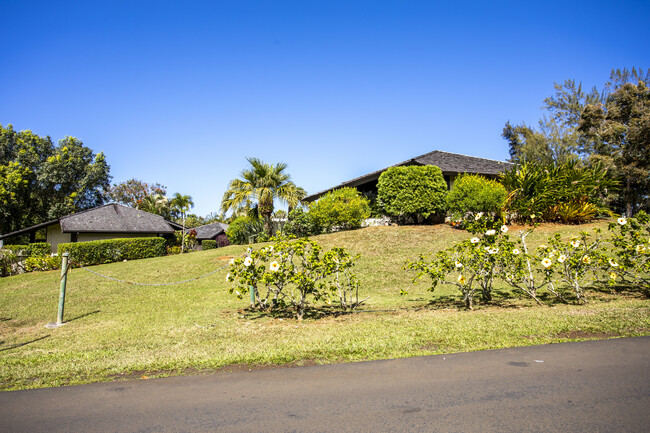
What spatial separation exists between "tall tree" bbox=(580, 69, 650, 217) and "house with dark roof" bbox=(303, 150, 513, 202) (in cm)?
667

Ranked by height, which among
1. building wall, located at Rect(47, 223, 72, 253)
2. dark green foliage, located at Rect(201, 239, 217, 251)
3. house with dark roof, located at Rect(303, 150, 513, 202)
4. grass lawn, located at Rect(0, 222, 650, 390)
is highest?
house with dark roof, located at Rect(303, 150, 513, 202)

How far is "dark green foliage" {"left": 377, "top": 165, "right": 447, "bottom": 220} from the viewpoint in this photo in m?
20.7

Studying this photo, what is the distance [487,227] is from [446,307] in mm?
2049

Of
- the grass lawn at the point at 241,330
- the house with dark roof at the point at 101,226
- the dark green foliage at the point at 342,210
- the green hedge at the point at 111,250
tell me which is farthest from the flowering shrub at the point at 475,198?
the house with dark roof at the point at 101,226

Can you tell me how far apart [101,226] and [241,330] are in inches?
1052

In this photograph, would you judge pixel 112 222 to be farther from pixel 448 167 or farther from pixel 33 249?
pixel 448 167

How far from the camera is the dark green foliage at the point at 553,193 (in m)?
19.5

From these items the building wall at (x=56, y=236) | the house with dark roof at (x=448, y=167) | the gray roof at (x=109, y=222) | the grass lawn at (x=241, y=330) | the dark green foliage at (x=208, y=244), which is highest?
the house with dark roof at (x=448, y=167)

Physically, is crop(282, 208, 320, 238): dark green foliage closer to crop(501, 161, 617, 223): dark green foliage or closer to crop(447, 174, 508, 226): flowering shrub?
crop(447, 174, 508, 226): flowering shrub

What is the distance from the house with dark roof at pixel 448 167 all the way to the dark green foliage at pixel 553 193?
146 inches

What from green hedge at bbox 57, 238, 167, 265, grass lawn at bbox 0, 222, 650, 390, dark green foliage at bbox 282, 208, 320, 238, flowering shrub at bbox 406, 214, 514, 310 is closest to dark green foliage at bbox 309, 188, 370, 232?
dark green foliage at bbox 282, 208, 320, 238

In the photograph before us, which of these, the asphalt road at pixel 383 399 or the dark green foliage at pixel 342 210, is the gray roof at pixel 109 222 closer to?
the dark green foliage at pixel 342 210

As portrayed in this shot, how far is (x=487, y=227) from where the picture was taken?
29.9ft

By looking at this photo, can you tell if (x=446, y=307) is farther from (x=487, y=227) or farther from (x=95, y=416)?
(x=95, y=416)
